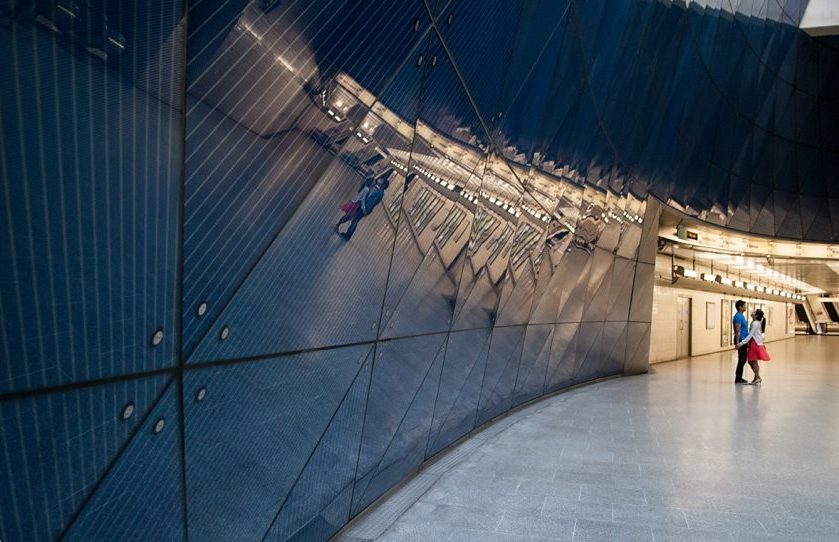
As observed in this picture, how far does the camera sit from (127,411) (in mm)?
2443

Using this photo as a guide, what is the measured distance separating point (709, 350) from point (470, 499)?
2541 centimetres

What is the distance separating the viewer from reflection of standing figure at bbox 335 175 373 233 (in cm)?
395

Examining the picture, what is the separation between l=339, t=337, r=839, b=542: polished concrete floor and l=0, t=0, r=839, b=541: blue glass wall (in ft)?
1.92

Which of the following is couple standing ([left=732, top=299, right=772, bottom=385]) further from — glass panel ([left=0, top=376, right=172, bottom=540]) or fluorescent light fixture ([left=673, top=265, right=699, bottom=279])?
glass panel ([left=0, top=376, right=172, bottom=540])

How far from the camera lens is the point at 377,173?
4.25 meters

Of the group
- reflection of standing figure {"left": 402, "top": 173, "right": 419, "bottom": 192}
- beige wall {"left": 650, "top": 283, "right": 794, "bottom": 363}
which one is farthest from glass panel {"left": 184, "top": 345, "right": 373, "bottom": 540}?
beige wall {"left": 650, "top": 283, "right": 794, "bottom": 363}

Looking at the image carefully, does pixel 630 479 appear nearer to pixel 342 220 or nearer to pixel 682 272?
pixel 342 220

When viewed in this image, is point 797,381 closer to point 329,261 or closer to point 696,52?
point 696,52

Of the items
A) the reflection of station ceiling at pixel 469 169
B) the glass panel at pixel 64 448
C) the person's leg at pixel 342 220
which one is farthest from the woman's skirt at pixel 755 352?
the glass panel at pixel 64 448

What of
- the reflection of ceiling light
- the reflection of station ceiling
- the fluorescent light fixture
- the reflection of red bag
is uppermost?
the fluorescent light fixture

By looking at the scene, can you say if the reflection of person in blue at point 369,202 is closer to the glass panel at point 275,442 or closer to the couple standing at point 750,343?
the glass panel at point 275,442

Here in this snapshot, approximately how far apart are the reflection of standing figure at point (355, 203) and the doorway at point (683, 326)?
73.0 ft

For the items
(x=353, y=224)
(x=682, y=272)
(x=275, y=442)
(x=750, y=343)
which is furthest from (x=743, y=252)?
(x=275, y=442)

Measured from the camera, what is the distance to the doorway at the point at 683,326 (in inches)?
966
